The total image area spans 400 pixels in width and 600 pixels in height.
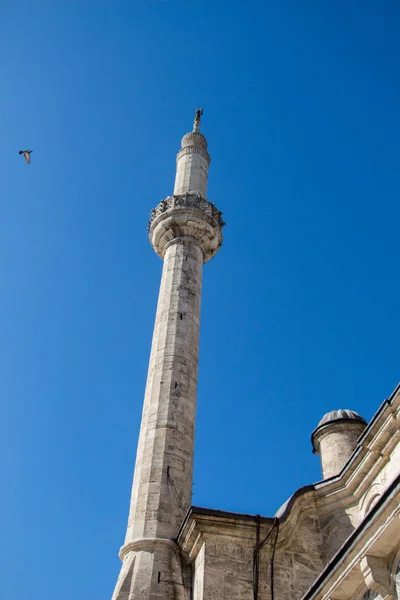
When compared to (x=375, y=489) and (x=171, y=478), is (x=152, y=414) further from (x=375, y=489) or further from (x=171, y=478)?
(x=375, y=489)

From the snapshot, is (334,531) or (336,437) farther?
(336,437)

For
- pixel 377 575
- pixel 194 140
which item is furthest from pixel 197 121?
pixel 377 575

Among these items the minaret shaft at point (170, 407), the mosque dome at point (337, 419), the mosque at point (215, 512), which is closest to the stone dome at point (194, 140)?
the minaret shaft at point (170, 407)

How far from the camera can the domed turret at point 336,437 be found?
14.6 m

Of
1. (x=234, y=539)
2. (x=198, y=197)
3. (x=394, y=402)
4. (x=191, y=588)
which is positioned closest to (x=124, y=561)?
(x=191, y=588)

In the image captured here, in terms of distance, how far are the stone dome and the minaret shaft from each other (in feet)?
15.7

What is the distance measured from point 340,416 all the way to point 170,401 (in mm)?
4096

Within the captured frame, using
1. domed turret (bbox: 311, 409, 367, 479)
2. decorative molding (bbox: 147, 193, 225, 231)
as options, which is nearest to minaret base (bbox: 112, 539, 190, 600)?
domed turret (bbox: 311, 409, 367, 479)

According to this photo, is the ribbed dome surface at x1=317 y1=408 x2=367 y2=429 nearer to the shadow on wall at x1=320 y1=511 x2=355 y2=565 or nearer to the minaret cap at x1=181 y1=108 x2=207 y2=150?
the shadow on wall at x1=320 y1=511 x2=355 y2=565

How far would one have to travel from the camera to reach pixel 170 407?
44.1 feet

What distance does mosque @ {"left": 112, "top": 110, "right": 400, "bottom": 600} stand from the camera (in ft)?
33.2

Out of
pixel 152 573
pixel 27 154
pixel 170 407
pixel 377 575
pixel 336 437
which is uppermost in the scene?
pixel 27 154

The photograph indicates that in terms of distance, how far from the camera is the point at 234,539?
10297mm

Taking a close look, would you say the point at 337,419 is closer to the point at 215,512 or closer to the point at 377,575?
the point at 215,512
